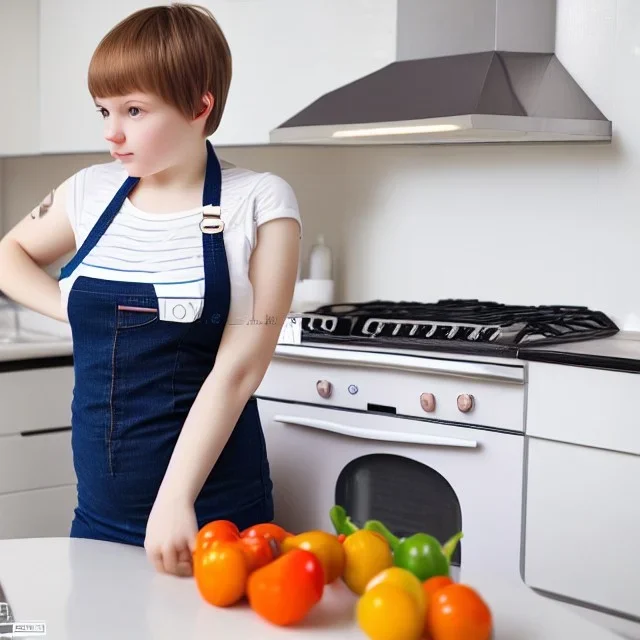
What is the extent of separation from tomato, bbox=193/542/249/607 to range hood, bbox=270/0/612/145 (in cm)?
141

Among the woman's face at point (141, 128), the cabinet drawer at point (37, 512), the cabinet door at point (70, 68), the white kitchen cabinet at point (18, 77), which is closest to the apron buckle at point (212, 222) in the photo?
the woman's face at point (141, 128)

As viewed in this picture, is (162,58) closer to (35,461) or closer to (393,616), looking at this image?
(393,616)

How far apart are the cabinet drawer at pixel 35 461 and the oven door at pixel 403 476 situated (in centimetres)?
59

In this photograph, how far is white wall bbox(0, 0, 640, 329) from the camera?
239 centimetres

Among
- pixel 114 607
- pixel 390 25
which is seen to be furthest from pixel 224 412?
pixel 390 25

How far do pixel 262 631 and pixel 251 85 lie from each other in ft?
6.35

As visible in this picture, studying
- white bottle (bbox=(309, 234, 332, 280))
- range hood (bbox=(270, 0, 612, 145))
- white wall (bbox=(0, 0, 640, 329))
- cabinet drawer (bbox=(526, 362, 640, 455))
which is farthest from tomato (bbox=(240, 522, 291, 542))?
white bottle (bbox=(309, 234, 332, 280))

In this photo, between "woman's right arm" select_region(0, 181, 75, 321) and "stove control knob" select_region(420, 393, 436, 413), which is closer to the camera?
"woman's right arm" select_region(0, 181, 75, 321)

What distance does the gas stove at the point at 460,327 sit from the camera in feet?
6.75

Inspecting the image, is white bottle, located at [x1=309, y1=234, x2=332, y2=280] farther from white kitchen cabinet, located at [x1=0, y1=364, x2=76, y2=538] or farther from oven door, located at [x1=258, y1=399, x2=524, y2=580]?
white kitchen cabinet, located at [x1=0, y1=364, x2=76, y2=538]

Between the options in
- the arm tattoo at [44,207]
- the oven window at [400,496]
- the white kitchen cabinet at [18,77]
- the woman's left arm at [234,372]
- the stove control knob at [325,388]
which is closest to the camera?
the woman's left arm at [234,372]

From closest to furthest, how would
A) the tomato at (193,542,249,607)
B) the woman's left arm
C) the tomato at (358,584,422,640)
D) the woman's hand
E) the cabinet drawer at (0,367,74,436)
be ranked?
1. the tomato at (358,584,422,640)
2. the tomato at (193,542,249,607)
3. the woman's hand
4. the woman's left arm
5. the cabinet drawer at (0,367,74,436)

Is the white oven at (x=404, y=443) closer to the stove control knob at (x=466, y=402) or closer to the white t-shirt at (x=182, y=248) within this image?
the stove control knob at (x=466, y=402)

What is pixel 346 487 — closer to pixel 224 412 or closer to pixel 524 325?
pixel 524 325
